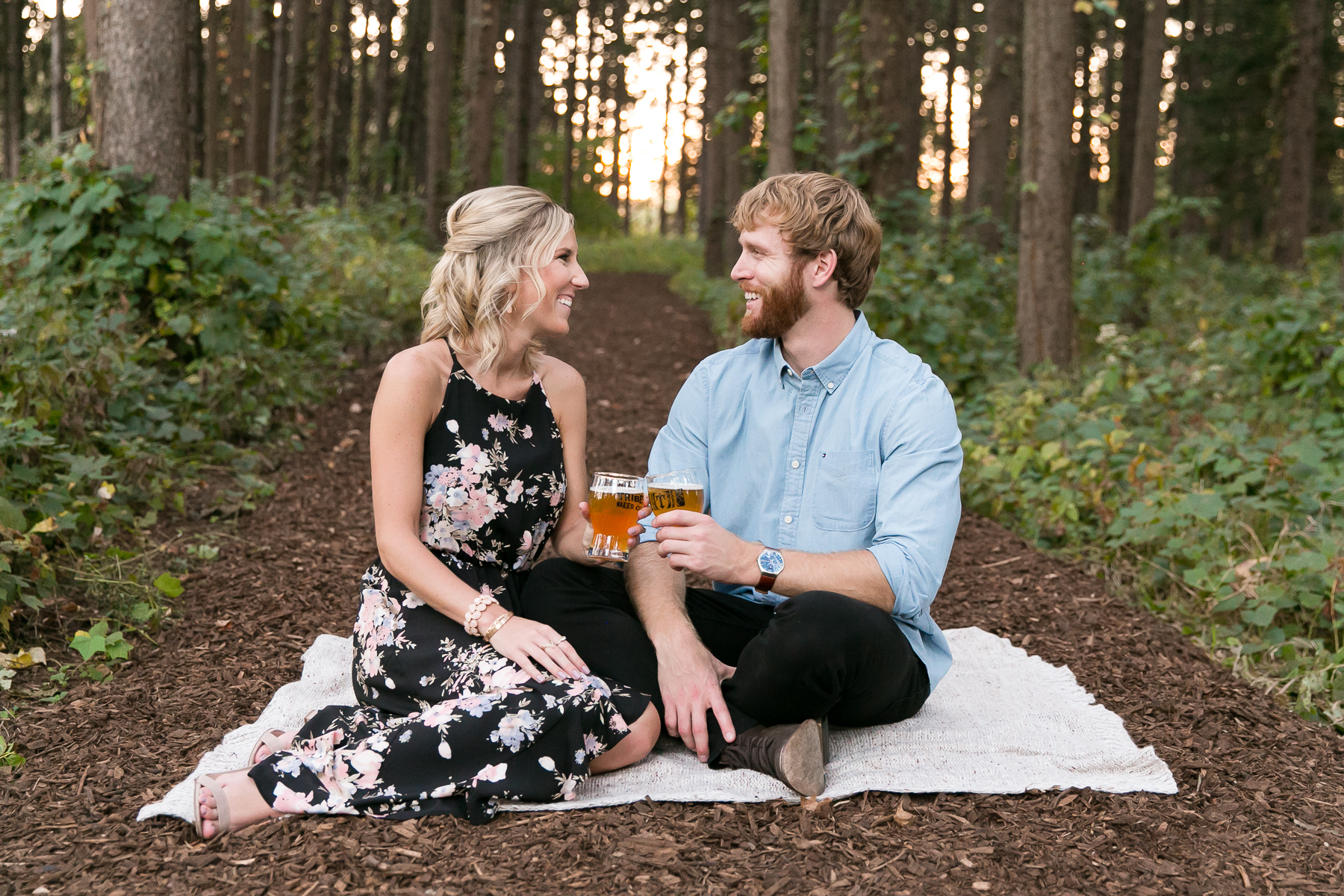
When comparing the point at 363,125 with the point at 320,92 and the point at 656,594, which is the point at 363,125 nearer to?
the point at 320,92

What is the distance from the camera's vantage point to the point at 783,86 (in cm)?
902

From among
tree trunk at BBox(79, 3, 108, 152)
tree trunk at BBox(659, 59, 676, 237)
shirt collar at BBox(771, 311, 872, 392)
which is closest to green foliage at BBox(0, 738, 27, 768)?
shirt collar at BBox(771, 311, 872, 392)

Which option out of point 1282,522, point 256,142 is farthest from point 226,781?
point 256,142

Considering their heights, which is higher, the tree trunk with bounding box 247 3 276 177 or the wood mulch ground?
the tree trunk with bounding box 247 3 276 177

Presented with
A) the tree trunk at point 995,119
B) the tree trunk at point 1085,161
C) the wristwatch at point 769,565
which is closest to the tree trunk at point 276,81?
the tree trunk at point 995,119

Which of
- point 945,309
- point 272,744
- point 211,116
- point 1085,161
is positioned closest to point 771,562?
point 272,744

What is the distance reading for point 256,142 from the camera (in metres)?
14.3

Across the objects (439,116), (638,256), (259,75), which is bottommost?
(638,256)

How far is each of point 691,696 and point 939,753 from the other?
0.71 m

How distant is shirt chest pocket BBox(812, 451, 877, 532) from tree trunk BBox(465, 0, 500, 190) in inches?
474

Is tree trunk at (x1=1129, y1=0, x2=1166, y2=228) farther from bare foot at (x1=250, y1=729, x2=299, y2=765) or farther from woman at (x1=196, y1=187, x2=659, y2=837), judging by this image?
bare foot at (x1=250, y1=729, x2=299, y2=765)

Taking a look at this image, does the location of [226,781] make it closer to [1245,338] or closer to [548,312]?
[548,312]

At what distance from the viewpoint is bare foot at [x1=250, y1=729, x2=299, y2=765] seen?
2.61m

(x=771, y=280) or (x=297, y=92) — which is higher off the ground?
(x=297, y=92)
